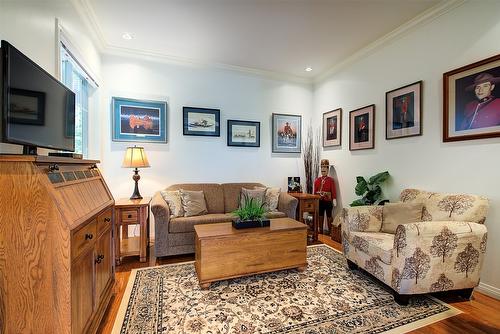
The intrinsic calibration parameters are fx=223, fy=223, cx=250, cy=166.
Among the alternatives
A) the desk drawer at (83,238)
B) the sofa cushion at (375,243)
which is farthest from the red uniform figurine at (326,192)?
the desk drawer at (83,238)

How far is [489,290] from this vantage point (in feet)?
6.67

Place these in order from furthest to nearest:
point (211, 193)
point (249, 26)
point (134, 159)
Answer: point (211, 193), point (134, 159), point (249, 26)

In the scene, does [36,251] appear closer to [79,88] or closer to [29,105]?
[29,105]

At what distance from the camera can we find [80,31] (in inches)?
94.3

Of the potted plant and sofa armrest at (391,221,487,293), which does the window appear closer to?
the potted plant

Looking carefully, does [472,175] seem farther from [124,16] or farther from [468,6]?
[124,16]

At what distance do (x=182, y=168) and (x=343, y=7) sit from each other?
2.97 m

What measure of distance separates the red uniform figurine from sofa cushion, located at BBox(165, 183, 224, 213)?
5.50 feet

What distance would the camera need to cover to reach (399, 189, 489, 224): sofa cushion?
194 cm

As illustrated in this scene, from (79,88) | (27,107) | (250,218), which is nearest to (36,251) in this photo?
(27,107)

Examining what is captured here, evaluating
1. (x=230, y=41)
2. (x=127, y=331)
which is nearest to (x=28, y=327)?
(x=127, y=331)

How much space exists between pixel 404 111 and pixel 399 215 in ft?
4.31

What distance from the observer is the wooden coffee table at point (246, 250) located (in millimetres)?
2088

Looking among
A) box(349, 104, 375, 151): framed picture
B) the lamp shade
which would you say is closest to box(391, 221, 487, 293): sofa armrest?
box(349, 104, 375, 151): framed picture
